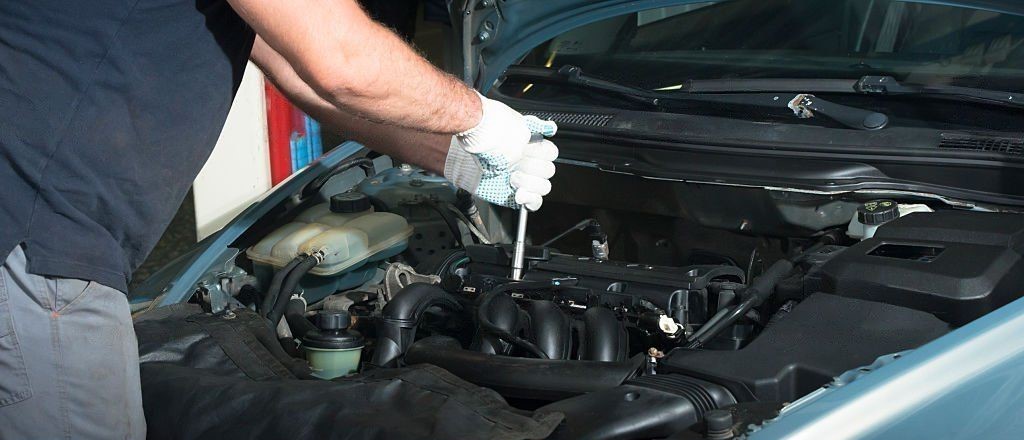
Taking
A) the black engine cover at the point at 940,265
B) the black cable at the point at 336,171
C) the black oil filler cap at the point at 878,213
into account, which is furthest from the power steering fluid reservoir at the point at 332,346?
the black oil filler cap at the point at 878,213

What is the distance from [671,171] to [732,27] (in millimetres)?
398

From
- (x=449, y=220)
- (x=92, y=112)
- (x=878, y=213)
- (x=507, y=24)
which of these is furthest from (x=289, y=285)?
(x=878, y=213)

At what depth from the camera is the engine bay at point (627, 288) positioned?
1.50 metres

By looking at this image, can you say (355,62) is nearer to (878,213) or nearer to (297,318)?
(297,318)

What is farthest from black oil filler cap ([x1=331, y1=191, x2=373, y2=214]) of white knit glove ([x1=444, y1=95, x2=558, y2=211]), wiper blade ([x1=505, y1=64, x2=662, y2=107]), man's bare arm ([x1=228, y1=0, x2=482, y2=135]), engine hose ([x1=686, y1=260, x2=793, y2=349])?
engine hose ([x1=686, y1=260, x2=793, y2=349])

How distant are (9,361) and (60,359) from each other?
66 mm

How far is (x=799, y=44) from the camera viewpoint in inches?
87.4

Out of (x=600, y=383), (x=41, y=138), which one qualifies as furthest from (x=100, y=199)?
(x=600, y=383)

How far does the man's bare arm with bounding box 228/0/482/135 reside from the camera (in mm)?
1458

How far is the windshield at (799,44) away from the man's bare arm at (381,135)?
53cm

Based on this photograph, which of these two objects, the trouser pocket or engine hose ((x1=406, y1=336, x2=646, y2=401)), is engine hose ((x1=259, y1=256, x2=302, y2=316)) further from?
the trouser pocket

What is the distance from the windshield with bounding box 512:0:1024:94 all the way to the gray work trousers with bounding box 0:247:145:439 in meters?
1.31

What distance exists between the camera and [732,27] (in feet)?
7.68

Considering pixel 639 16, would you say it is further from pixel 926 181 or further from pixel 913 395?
pixel 913 395
